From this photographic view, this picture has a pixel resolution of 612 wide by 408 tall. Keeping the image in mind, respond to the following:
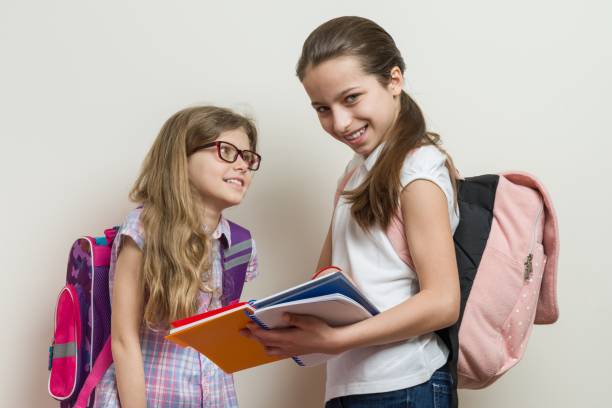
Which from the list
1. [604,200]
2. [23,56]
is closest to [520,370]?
[604,200]

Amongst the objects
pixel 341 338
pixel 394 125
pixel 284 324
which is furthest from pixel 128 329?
pixel 394 125

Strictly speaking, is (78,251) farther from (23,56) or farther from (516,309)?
(516,309)

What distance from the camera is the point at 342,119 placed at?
1.52 m

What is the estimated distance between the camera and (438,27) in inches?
88.3

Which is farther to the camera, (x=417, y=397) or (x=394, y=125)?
(x=394, y=125)

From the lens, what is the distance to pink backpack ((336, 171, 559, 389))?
4.85ft

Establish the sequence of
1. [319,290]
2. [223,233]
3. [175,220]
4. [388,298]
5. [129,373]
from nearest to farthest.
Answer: [319,290], [388,298], [129,373], [175,220], [223,233]

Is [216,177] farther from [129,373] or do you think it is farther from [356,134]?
[129,373]

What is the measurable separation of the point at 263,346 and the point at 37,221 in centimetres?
112

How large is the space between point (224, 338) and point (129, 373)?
0.32 m

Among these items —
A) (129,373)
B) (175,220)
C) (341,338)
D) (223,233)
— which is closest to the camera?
(341,338)

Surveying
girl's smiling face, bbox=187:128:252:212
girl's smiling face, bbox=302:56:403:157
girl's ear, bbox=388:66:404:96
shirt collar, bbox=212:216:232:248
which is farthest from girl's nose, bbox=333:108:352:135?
shirt collar, bbox=212:216:232:248

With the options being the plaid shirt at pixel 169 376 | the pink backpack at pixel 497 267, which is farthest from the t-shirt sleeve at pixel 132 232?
the pink backpack at pixel 497 267

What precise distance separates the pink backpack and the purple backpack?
59 cm
